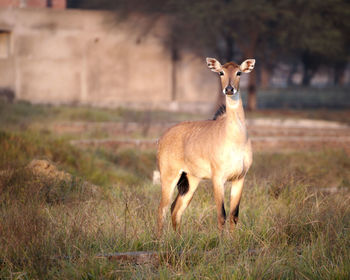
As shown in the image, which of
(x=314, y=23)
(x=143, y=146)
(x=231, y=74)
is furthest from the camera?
(x=314, y=23)

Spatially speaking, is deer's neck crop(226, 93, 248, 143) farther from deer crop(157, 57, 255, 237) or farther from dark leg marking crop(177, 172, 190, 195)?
dark leg marking crop(177, 172, 190, 195)

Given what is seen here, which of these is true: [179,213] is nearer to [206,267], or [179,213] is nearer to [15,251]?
[206,267]

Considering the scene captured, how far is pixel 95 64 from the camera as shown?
29.8m

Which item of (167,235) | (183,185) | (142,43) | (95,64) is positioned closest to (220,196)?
(167,235)

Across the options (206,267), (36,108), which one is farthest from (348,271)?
(36,108)

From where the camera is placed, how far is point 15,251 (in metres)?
6.27

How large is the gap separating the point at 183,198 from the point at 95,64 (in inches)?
890

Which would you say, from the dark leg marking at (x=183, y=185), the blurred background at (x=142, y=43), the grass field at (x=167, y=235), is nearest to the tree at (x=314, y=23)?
the blurred background at (x=142, y=43)

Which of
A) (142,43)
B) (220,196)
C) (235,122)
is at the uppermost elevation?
(235,122)

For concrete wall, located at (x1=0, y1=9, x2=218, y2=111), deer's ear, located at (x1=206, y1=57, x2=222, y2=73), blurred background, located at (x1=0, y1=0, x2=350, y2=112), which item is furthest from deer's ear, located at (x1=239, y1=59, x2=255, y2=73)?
concrete wall, located at (x1=0, y1=9, x2=218, y2=111)

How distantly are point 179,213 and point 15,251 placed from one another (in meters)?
2.42

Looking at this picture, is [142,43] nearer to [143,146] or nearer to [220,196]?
[143,146]

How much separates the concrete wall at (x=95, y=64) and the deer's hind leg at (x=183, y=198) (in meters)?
21.4

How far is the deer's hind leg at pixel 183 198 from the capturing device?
795 centimetres
